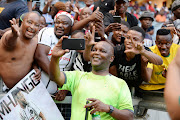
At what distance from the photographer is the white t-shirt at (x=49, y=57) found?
13.1ft

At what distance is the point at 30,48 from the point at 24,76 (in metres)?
0.44

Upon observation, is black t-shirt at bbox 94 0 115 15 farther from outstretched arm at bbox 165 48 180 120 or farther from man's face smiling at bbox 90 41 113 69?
outstretched arm at bbox 165 48 180 120

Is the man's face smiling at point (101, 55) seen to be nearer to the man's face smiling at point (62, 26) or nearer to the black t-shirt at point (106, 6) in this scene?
the man's face smiling at point (62, 26)

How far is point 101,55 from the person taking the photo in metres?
3.16

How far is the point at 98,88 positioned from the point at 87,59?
2.61ft

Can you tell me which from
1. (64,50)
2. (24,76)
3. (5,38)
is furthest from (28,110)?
(64,50)

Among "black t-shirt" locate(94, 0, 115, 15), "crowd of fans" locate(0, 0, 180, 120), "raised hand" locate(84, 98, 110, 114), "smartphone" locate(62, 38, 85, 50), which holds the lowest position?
"raised hand" locate(84, 98, 110, 114)

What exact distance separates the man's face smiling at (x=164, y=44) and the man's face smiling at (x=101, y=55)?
1.39 meters

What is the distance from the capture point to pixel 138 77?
13.4ft

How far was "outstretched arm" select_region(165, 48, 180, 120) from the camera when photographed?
51.9 inches

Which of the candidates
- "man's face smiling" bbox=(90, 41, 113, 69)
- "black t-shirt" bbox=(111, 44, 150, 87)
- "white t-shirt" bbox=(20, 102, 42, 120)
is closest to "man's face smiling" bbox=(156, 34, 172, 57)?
"black t-shirt" bbox=(111, 44, 150, 87)

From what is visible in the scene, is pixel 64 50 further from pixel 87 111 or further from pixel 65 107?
pixel 65 107

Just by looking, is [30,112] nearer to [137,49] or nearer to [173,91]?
[137,49]

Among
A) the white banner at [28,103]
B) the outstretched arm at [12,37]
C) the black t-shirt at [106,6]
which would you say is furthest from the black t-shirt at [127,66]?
the black t-shirt at [106,6]
